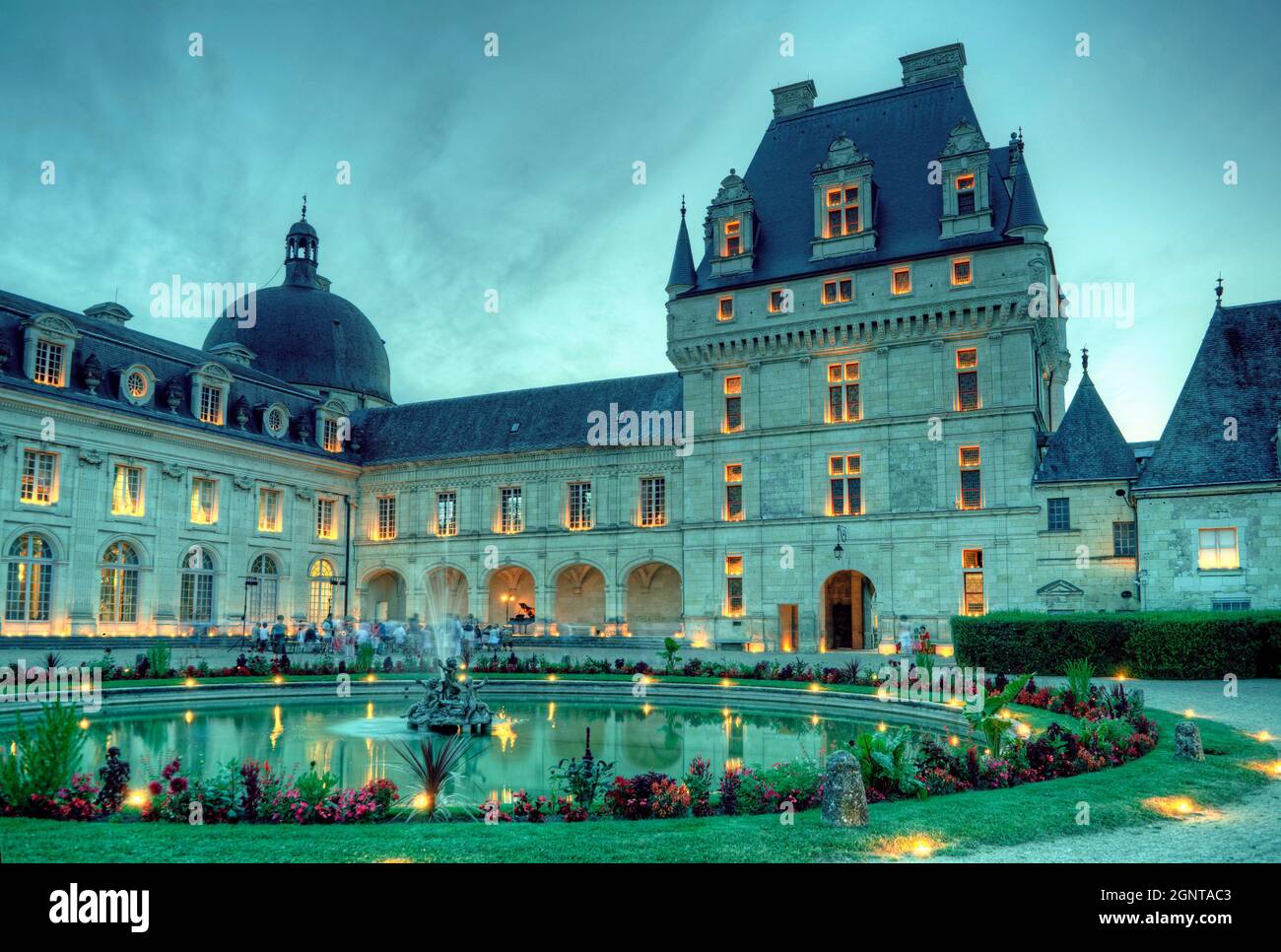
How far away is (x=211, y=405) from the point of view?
4519 centimetres

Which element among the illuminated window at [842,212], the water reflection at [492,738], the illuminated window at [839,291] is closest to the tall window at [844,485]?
the illuminated window at [839,291]

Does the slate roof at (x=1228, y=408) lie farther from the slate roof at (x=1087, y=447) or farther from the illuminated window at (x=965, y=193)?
the illuminated window at (x=965, y=193)

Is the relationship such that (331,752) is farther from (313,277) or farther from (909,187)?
(313,277)

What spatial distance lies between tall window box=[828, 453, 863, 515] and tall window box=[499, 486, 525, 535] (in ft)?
53.9

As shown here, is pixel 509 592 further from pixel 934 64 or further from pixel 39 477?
pixel 934 64

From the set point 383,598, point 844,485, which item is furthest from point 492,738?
point 383,598

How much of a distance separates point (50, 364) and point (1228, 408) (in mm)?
43218

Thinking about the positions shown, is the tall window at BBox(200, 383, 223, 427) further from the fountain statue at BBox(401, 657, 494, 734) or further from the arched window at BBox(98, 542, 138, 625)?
the fountain statue at BBox(401, 657, 494, 734)

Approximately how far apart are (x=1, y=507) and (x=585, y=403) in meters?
25.7

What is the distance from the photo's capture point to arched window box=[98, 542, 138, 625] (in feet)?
129

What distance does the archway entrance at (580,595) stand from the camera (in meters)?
50.0

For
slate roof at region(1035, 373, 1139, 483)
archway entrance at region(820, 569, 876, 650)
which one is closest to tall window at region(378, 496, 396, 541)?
archway entrance at region(820, 569, 876, 650)

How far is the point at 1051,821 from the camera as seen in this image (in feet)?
31.8

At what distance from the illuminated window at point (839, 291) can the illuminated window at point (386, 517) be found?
25870 millimetres
